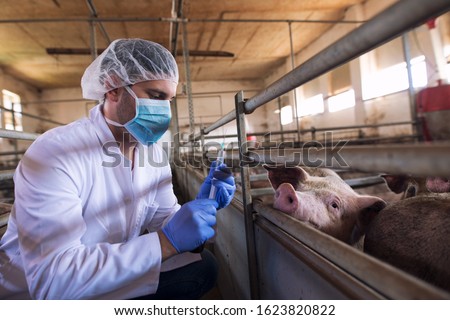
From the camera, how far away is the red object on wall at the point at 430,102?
4.31m

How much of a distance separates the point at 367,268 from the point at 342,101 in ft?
31.1

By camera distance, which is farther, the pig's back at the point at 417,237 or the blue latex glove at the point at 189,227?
the blue latex glove at the point at 189,227

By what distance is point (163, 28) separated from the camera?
317 inches

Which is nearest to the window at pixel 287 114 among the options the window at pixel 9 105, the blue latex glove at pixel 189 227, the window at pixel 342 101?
the window at pixel 342 101

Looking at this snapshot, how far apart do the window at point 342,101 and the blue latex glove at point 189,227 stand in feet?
27.5

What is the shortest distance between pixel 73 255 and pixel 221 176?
73 centimetres

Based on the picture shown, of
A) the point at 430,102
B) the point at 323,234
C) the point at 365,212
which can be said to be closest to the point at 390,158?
the point at 323,234

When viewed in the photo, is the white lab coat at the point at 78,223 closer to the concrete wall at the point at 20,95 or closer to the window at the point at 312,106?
the window at the point at 312,106

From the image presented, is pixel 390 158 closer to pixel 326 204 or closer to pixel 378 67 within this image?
A: pixel 326 204

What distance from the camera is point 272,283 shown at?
1367mm

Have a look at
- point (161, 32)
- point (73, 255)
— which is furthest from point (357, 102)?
point (73, 255)

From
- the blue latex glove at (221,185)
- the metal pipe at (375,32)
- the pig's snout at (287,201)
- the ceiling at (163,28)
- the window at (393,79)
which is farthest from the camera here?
the ceiling at (163,28)
